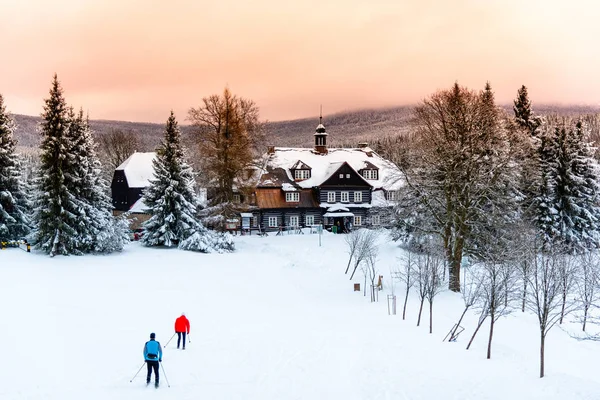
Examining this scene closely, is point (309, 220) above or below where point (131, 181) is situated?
below

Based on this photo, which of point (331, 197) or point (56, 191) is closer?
point (56, 191)

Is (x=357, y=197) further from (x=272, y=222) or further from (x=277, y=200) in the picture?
(x=272, y=222)

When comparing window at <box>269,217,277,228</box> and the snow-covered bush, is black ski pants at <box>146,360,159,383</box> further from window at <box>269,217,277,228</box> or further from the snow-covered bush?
window at <box>269,217,277,228</box>

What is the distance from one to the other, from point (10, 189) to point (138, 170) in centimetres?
2125

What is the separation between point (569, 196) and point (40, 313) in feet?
136

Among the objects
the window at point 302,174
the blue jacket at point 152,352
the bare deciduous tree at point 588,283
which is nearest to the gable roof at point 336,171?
the window at point 302,174

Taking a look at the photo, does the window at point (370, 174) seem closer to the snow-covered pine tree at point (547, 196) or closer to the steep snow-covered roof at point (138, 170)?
the snow-covered pine tree at point (547, 196)

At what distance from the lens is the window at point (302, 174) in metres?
60.1

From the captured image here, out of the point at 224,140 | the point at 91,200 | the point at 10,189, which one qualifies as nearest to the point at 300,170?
the point at 224,140

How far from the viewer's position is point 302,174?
6031 cm

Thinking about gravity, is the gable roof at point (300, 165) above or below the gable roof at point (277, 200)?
above

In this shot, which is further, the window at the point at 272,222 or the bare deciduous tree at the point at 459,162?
the window at the point at 272,222

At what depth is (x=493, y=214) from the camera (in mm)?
33000

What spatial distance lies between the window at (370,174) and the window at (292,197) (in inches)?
380
